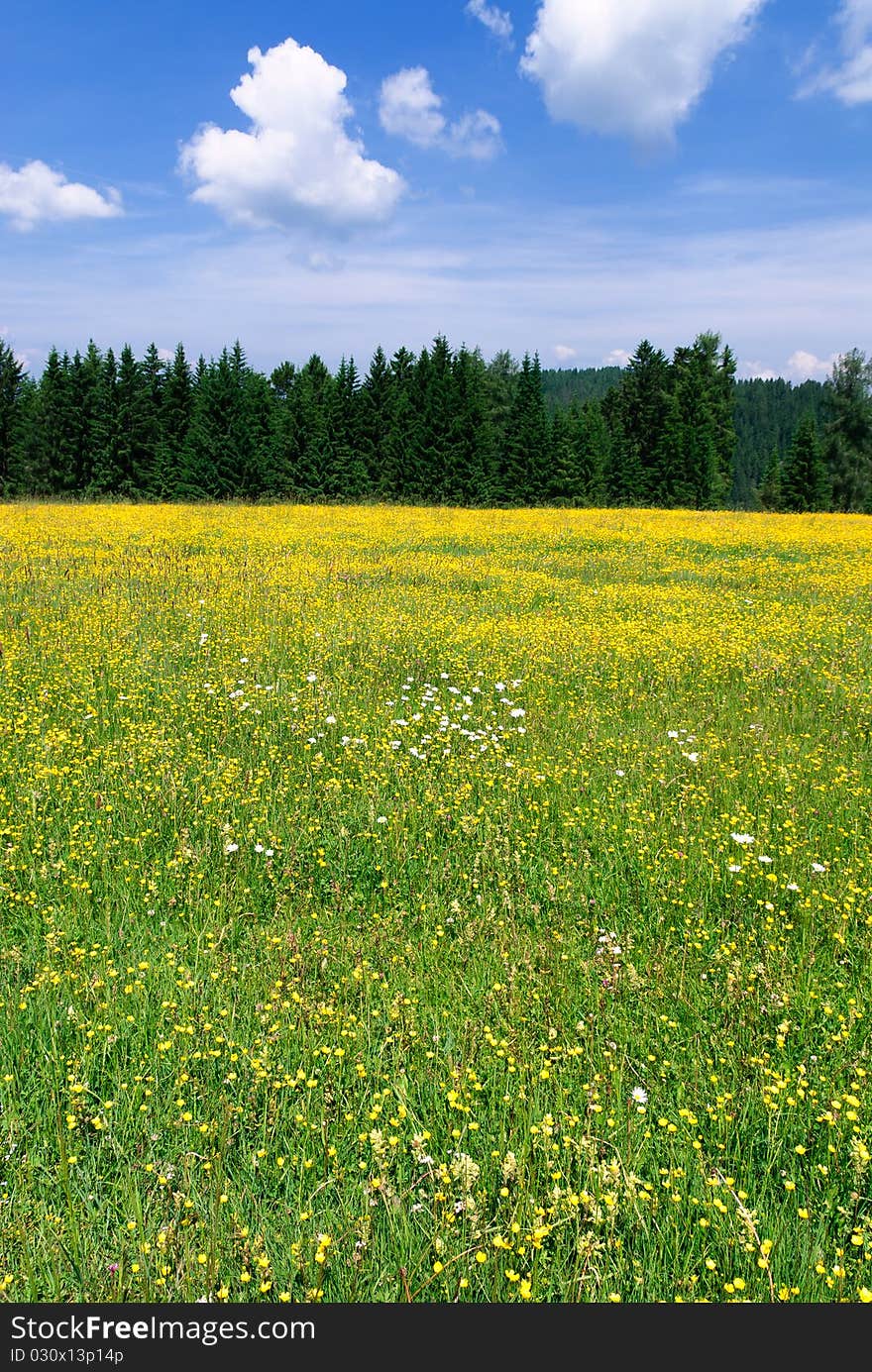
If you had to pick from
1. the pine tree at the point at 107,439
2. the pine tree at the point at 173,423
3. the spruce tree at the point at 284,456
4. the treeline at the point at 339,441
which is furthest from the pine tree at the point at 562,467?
the pine tree at the point at 107,439

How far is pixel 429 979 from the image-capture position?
3.41 metres

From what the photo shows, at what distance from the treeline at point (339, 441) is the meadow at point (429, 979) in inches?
1456

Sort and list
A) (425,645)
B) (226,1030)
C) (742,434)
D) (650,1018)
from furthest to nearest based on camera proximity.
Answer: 1. (742,434)
2. (425,645)
3. (650,1018)
4. (226,1030)

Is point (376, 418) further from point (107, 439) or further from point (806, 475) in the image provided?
point (806, 475)

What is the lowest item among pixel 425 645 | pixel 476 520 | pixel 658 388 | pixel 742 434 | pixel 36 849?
pixel 36 849

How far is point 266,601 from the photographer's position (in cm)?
1132

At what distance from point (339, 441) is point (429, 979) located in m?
43.6

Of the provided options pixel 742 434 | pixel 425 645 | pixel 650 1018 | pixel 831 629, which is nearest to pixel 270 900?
pixel 650 1018

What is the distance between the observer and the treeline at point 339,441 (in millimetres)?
42812

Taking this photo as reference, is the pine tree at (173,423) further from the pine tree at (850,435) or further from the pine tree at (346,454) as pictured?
the pine tree at (850,435)

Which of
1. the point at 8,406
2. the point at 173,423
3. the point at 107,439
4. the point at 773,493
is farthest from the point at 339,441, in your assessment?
the point at 773,493

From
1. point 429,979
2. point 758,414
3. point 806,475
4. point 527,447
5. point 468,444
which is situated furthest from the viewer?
point 758,414

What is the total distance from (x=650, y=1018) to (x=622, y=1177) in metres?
0.89

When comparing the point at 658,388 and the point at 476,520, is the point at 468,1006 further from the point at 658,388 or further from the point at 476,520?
the point at 658,388
